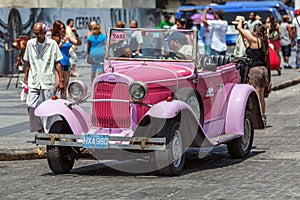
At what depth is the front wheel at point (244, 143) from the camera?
37.6 feet

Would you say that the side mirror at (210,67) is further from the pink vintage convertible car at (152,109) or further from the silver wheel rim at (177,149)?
the silver wheel rim at (177,149)

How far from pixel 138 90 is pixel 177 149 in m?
0.81

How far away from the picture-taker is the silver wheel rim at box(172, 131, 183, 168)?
9836 millimetres

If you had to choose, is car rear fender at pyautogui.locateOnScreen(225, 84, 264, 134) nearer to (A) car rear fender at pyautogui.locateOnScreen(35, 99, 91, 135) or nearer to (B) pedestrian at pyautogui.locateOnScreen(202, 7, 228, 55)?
(A) car rear fender at pyautogui.locateOnScreen(35, 99, 91, 135)

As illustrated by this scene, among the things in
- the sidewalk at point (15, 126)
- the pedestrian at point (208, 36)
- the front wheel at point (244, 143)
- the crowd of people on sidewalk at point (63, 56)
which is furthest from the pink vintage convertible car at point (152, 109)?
the pedestrian at point (208, 36)

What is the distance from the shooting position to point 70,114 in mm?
10219

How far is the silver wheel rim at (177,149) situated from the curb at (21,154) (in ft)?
8.29

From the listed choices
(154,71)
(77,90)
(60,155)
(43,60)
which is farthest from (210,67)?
(43,60)

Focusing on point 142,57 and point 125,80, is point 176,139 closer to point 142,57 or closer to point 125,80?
point 125,80

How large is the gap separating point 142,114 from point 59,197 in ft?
5.81

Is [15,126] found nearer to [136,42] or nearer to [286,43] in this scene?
[136,42]

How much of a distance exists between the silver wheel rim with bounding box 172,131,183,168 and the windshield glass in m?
1.44

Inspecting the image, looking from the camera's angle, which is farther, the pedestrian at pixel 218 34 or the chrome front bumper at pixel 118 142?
A: the pedestrian at pixel 218 34

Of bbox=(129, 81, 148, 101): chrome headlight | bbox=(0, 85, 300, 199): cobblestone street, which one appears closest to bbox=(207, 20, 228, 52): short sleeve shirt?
bbox=(0, 85, 300, 199): cobblestone street
